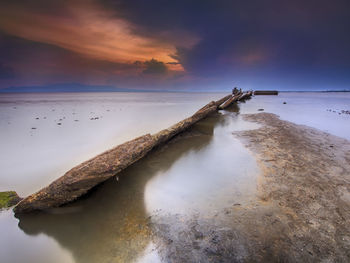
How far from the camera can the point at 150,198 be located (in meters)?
3.09

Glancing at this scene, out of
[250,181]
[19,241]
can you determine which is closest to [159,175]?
[250,181]

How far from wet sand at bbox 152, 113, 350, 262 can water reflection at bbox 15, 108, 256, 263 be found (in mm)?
246

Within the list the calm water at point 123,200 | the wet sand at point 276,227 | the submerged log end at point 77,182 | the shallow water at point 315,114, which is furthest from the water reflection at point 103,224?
the shallow water at point 315,114

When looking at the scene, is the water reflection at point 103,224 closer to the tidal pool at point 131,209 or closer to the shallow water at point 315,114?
the tidal pool at point 131,209

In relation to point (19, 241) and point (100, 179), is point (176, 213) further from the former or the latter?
point (19, 241)

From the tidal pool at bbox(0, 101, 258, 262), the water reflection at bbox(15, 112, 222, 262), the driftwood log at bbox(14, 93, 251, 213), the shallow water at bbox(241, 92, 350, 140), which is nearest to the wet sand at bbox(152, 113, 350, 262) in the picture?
the tidal pool at bbox(0, 101, 258, 262)

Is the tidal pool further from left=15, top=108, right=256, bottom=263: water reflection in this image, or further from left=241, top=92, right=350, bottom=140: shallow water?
left=241, top=92, right=350, bottom=140: shallow water

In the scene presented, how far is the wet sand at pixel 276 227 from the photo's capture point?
190 cm

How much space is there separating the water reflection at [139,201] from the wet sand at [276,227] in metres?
0.25

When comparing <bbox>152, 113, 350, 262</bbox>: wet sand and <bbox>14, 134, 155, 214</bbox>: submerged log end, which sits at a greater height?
<bbox>14, 134, 155, 214</bbox>: submerged log end

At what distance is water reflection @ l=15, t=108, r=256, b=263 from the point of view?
210 cm

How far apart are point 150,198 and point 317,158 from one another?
506cm

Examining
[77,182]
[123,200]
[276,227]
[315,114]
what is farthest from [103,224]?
[315,114]

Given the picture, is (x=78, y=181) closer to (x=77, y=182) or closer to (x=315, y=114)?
(x=77, y=182)
